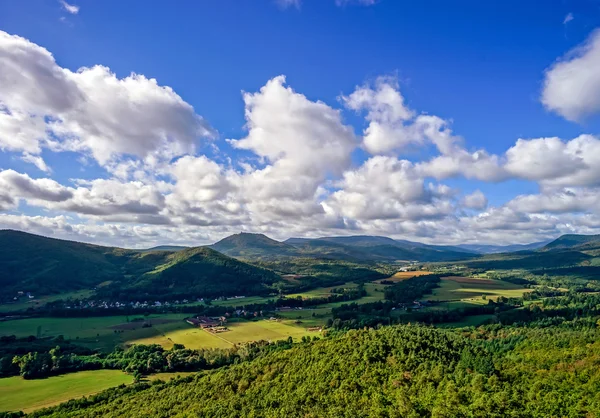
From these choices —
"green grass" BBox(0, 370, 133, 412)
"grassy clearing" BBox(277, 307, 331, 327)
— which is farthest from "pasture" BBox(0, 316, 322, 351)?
"green grass" BBox(0, 370, 133, 412)

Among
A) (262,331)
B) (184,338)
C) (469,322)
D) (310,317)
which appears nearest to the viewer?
(184,338)

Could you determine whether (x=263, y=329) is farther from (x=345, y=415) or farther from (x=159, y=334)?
(x=345, y=415)

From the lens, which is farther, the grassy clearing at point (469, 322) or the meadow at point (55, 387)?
the grassy clearing at point (469, 322)

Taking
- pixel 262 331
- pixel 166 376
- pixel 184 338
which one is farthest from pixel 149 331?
pixel 166 376

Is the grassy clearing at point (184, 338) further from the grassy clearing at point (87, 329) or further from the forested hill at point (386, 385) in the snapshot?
the forested hill at point (386, 385)

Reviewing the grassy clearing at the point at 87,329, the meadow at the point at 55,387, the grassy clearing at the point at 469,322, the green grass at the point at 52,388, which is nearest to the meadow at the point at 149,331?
the grassy clearing at the point at 87,329

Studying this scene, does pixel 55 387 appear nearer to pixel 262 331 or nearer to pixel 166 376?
pixel 166 376

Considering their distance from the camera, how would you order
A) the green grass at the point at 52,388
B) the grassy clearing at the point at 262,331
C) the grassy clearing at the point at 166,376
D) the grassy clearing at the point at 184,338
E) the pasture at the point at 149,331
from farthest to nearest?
the grassy clearing at the point at 262,331
the pasture at the point at 149,331
the grassy clearing at the point at 184,338
the grassy clearing at the point at 166,376
the green grass at the point at 52,388
